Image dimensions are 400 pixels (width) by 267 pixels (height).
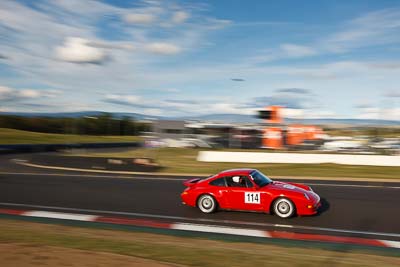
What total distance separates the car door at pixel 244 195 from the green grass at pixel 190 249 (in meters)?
2.55

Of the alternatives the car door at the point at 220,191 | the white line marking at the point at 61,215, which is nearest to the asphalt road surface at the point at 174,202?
the car door at the point at 220,191

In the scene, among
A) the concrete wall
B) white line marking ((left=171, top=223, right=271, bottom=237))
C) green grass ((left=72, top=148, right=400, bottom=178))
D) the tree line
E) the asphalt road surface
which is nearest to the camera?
white line marking ((left=171, top=223, right=271, bottom=237))

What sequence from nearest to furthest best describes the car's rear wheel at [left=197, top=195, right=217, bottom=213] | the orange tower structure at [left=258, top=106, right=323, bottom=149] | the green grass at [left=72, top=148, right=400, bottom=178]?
the car's rear wheel at [left=197, top=195, right=217, bottom=213], the green grass at [left=72, top=148, right=400, bottom=178], the orange tower structure at [left=258, top=106, right=323, bottom=149]

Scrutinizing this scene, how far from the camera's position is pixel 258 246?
7.45 metres

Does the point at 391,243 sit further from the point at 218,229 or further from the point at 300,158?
the point at 300,158

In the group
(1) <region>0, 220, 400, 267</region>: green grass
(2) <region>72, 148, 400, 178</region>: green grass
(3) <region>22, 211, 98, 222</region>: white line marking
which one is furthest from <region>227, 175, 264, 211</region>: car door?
(2) <region>72, 148, 400, 178</region>: green grass

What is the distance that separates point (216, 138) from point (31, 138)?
94.6 ft

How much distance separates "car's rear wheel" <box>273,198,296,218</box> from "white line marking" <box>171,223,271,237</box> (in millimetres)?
1163

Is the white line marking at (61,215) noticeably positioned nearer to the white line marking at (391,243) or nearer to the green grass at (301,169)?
the white line marking at (391,243)

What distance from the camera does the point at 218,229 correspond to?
9.30 meters

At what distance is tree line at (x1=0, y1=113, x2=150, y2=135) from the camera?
210 ft

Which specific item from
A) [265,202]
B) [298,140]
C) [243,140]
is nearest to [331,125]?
[298,140]

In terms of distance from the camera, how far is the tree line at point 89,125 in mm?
64125

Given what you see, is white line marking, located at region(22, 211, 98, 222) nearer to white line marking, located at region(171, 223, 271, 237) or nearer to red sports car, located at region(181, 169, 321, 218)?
white line marking, located at region(171, 223, 271, 237)
